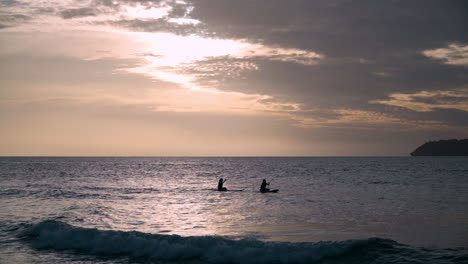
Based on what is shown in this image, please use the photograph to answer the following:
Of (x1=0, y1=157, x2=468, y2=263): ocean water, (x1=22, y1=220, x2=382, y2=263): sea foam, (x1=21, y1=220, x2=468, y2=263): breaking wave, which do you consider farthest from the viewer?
(x1=0, y1=157, x2=468, y2=263): ocean water

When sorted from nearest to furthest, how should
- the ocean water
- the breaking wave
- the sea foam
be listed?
1. the breaking wave
2. the sea foam
3. the ocean water

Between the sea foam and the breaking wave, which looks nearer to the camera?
the breaking wave

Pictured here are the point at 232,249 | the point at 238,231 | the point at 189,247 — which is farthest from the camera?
the point at 238,231

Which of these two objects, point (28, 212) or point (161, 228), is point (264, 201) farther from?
point (28, 212)

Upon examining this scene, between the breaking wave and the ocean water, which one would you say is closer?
the breaking wave

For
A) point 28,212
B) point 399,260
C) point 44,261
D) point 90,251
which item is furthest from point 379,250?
point 28,212

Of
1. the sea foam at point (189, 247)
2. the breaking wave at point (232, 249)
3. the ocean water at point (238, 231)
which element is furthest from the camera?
the ocean water at point (238, 231)

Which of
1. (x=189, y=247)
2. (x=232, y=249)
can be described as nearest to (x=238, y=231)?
(x=232, y=249)

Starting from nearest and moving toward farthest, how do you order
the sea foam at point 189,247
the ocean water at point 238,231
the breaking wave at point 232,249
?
the breaking wave at point 232,249, the sea foam at point 189,247, the ocean water at point 238,231

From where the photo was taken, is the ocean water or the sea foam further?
the ocean water

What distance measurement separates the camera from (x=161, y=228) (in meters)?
21.2

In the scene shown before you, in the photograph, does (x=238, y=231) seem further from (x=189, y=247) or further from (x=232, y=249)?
(x=189, y=247)

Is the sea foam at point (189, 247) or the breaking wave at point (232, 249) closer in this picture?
the breaking wave at point (232, 249)

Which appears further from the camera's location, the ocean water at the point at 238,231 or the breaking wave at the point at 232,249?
the ocean water at the point at 238,231
